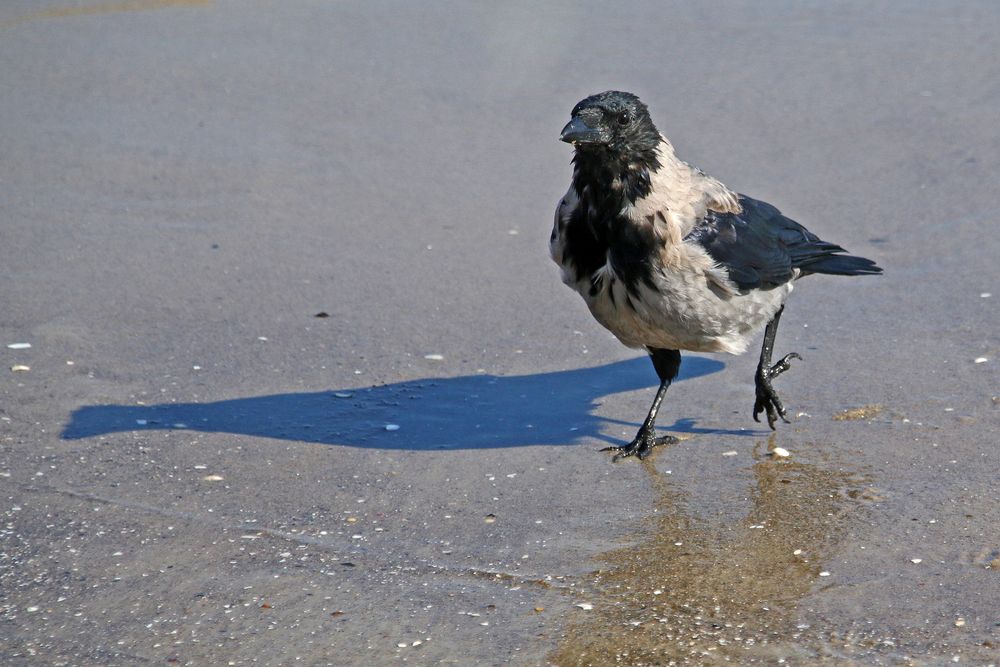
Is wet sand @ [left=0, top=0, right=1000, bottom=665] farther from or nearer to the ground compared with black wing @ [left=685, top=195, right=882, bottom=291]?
nearer to the ground

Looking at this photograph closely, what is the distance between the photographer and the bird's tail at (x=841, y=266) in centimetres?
529

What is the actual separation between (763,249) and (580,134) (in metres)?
0.93

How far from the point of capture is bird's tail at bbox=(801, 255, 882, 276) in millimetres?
5293

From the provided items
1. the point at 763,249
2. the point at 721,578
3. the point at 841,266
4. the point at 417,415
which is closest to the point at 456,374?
the point at 417,415

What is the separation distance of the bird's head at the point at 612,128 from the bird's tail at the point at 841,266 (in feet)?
3.21

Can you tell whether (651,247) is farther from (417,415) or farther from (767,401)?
(417,415)

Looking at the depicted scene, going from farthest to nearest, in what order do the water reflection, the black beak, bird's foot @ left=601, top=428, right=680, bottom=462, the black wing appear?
bird's foot @ left=601, top=428, right=680, bottom=462
the black wing
the black beak
the water reflection

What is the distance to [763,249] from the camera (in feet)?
16.4

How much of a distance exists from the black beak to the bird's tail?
119 cm

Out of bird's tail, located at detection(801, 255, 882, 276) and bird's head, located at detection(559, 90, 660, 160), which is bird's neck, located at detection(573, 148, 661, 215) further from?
bird's tail, located at detection(801, 255, 882, 276)

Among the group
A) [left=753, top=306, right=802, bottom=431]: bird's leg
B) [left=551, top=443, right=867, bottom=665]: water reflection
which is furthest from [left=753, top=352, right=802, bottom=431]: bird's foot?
[left=551, top=443, right=867, bottom=665]: water reflection

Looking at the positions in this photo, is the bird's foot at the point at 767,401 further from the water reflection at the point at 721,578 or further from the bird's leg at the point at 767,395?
the water reflection at the point at 721,578

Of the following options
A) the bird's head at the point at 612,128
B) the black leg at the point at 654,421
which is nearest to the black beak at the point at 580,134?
the bird's head at the point at 612,128

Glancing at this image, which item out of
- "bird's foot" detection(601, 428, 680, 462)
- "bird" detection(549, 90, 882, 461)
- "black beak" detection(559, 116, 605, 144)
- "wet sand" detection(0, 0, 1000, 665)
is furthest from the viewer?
"bird's foot" detection(601, 428, 680, 462)
